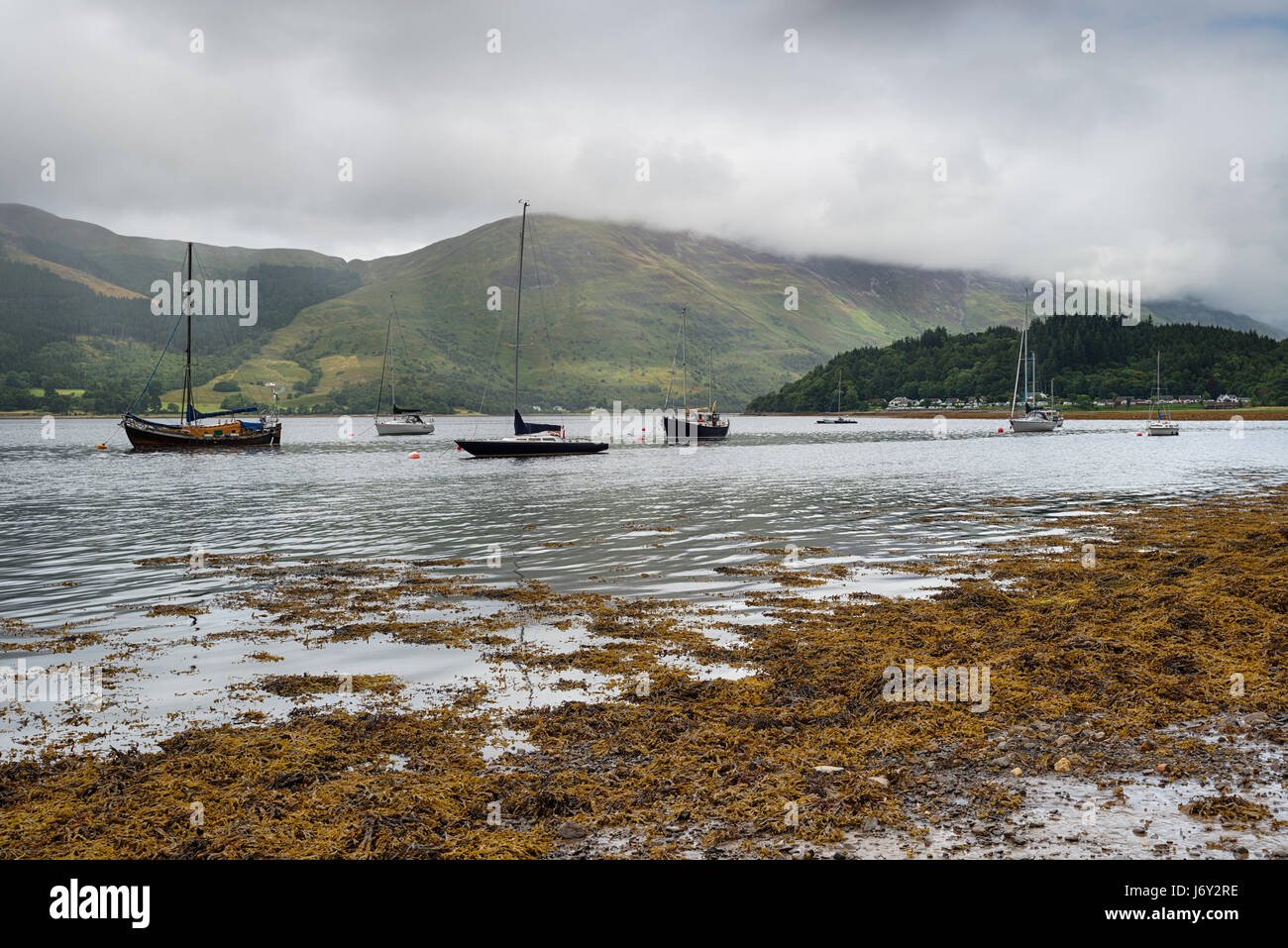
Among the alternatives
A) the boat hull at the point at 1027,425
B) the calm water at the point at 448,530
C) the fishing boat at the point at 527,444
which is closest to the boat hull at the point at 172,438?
the calm water at the point at 448,530

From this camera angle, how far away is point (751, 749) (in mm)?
9594

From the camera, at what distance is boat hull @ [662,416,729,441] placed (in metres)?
134

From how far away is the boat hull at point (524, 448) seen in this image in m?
82.7

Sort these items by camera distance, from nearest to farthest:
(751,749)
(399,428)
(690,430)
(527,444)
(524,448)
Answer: (751,749), (527,444), (524,448), (690,430), (399,428)

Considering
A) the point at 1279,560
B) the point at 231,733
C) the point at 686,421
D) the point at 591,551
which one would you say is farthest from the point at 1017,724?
the point at 686,421

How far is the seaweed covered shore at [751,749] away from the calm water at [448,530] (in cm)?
117

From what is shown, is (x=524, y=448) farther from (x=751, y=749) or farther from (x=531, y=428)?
(x=751, y=749)

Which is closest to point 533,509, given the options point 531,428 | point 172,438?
point 531,428

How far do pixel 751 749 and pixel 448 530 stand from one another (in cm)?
2562

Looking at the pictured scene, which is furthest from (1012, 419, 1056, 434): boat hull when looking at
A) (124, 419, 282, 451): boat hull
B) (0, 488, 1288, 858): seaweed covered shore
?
(0, 488, 1288, 858): seaweed covered shore

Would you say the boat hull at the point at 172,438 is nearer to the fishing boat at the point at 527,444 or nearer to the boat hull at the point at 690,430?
the fishing boat at the point at 527,444
